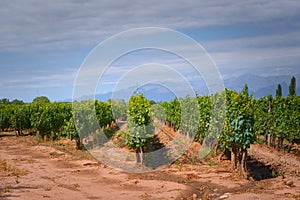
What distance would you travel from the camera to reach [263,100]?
25000 mm

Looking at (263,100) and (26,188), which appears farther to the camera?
(263,100)

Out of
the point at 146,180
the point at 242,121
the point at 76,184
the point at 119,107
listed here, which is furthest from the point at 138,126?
the point at 119,107

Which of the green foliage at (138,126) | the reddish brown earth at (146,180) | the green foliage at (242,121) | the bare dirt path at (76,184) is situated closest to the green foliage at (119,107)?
the green foliage at (138,126)

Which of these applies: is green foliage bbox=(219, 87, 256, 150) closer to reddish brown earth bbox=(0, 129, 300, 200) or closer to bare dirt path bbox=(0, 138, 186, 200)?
reddish brown earth bbox=(0, 129, 300, 200)

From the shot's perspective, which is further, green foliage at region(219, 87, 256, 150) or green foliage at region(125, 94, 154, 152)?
green foliage at region(125, 94, 154, 152)

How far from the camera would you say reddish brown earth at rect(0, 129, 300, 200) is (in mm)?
10977

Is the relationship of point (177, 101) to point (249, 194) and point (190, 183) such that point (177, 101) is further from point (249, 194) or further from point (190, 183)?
point (249, 194)

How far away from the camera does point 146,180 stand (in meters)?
13.6

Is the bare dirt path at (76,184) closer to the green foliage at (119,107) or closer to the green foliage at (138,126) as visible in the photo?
the green foliage at (138,126)

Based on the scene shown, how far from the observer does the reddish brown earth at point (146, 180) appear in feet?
36.0

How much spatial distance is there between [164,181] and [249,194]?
11.9 feet

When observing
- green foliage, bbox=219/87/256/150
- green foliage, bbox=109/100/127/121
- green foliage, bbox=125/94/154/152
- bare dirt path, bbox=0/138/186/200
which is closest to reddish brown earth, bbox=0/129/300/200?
bare dirt path, bbox=0/138/186/200

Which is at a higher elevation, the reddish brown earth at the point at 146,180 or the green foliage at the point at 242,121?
the green foliage at the point at 242,121

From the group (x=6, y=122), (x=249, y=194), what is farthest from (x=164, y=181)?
(x=6, y=122)
